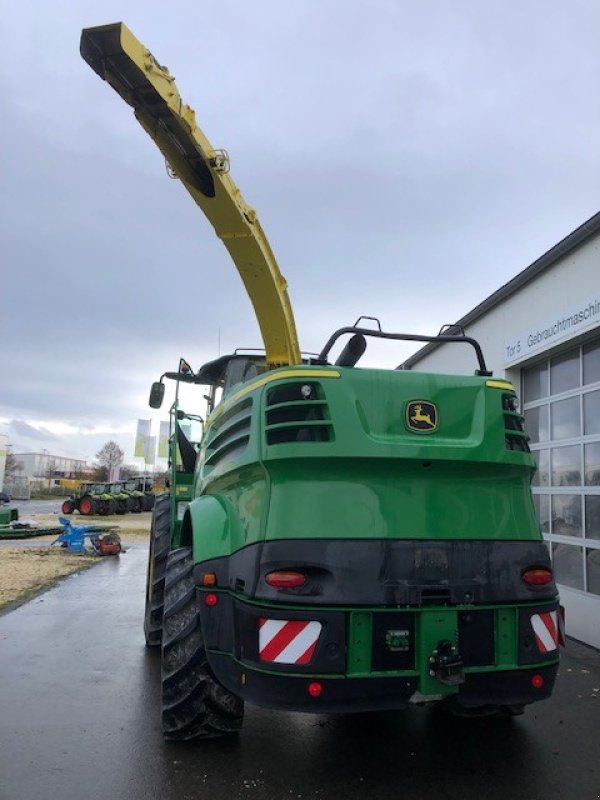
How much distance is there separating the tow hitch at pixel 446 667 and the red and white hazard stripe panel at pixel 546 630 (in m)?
0.54

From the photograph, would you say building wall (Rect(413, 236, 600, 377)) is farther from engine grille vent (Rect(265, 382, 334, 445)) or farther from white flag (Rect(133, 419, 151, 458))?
white flag (Rect(133, 419, 151, 458))

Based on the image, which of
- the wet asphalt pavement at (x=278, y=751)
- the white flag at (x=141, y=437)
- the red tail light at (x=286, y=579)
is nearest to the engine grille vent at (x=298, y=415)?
the red tail light at (x=286, y=579)

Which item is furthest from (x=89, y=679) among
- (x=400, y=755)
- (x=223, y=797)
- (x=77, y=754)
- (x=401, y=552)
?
(x=401, y=552)

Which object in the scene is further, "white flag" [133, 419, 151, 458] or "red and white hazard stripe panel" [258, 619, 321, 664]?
"white flag" [133, 419, 151, 458]

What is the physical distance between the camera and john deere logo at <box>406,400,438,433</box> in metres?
3.44

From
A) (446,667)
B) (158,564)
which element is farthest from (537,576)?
(158,564)

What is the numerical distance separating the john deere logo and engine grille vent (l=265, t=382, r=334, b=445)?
48cm

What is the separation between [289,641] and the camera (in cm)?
306

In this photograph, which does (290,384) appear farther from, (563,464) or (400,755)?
(563,464)

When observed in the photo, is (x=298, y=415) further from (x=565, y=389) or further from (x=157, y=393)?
(x=565, y=389)

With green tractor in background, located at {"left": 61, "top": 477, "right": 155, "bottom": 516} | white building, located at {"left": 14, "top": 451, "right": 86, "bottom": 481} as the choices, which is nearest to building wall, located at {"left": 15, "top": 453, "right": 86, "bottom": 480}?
white building, located at {"left": 14, "top": 451, "right": 86, "bottom": 481}

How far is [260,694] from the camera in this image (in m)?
3.10

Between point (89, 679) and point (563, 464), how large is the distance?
18.9 feet

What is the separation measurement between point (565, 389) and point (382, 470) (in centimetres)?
511
